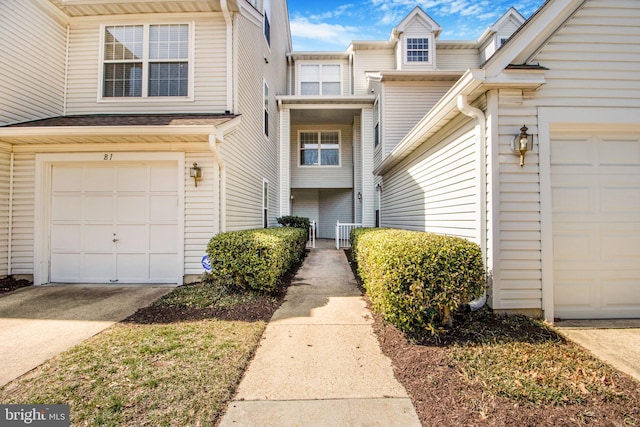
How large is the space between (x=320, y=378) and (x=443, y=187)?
3955mm

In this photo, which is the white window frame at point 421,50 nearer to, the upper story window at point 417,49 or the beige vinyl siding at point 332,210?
the upper story window at point 417,49

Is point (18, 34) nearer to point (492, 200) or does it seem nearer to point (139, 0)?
point (139, 0)

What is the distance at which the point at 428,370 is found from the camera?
2723 mm

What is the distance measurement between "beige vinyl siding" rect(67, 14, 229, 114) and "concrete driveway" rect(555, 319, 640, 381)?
24.3 feet

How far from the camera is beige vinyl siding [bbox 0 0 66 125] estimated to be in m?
5.80

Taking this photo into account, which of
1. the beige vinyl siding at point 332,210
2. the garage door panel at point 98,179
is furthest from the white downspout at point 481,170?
the beige vinyl siding at point 332,210

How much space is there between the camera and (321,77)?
569 inches

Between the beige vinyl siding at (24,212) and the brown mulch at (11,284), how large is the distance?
0.22 metres

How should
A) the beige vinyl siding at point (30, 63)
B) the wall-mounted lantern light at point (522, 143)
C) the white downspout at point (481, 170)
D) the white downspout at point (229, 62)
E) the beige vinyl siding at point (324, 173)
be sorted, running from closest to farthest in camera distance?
1. the wall-mounted lantern light at point (522, 143)
2. the white downspout at point (481, 170)
3. the beige vinyl siding at point (30, 63)
4. the white downspout at point (229, 62)
5. the beige vinyl siding at point (324, 173)

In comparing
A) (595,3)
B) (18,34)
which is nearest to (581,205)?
(595,3)

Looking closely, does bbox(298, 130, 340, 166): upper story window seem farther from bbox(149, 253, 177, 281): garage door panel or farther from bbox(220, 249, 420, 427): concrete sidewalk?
bbox(220, 249, 420, 427): concrete sidewalk

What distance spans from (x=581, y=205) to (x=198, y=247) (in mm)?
6629

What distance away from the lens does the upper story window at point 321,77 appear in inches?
568

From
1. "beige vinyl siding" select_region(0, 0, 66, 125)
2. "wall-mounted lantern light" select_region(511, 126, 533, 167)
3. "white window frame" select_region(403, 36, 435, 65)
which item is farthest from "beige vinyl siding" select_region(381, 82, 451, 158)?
"beige vinyl siding" select_region(0, 0, 66, 125)
